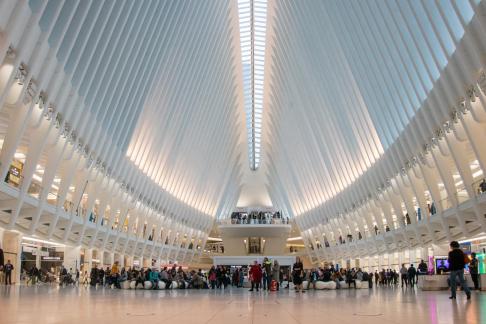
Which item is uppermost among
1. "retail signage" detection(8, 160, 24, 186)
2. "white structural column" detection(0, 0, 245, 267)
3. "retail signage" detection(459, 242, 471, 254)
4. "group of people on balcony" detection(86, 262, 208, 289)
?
"white structural column" detection(0, 0, 245, 267)

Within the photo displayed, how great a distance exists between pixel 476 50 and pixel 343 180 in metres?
24.4

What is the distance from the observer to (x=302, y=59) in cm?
3553

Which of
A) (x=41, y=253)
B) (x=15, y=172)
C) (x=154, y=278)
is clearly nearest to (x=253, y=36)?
(x=41, y=253)

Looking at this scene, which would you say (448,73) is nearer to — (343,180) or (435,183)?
(435,183)

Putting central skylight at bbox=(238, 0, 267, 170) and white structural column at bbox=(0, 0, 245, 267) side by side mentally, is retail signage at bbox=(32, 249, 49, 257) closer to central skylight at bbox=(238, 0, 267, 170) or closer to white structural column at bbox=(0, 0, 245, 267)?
white structural column at bbox=(0, 0, 245, 267)

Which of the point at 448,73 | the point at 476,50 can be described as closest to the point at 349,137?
the point at 448,73

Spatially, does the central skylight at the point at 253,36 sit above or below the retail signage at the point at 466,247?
above

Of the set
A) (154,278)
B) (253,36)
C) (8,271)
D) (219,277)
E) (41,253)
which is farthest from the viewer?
(253,36)

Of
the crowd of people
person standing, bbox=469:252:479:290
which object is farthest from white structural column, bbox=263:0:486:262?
the crowd of people

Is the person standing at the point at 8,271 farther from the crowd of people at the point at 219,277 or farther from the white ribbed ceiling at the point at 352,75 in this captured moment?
the white ribbed ceiling at the point at 352,75

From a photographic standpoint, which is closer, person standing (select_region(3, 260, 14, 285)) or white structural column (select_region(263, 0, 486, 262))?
white structural column (select_region(263, 0, 486, 262))

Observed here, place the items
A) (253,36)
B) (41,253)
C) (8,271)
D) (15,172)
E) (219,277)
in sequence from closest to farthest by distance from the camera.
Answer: (15,172), (8,271), (219,277), (41,253), (253,36)

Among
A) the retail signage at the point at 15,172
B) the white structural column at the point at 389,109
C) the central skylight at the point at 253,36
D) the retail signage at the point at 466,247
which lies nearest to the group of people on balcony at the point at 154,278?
the retail signage at the point at 15,172

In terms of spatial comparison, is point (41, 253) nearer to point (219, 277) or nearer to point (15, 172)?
point (219, 277)
